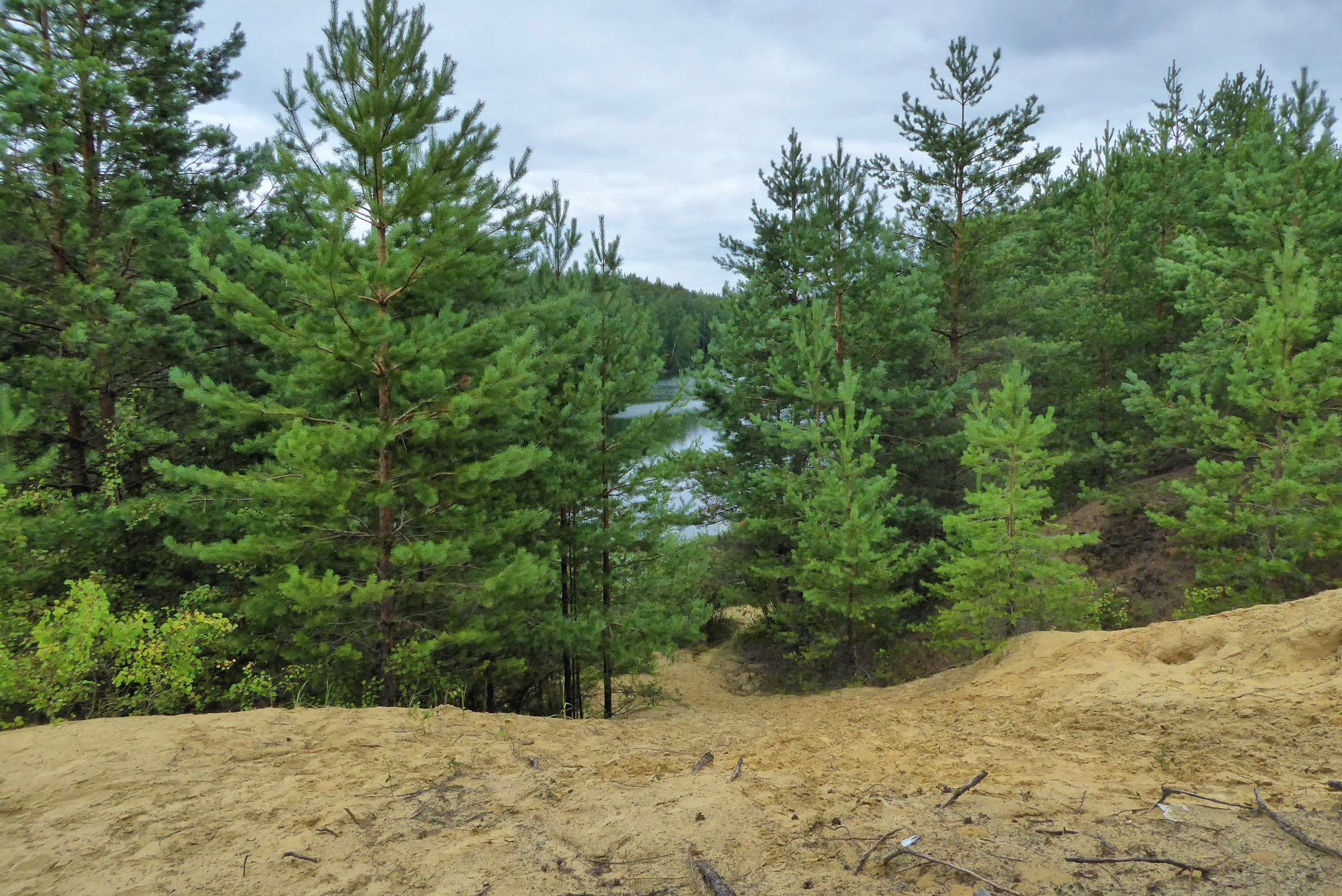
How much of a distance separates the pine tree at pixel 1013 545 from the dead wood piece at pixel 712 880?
704 cm

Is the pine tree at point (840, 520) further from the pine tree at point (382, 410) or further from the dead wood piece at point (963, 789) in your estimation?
the dead wood piece at point (963, 789)

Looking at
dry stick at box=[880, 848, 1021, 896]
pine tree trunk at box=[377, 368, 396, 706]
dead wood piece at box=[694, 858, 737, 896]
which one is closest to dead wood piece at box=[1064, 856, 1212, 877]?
dry stick at box=[880, 848, 1021, 896]

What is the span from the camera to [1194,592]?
10039mm

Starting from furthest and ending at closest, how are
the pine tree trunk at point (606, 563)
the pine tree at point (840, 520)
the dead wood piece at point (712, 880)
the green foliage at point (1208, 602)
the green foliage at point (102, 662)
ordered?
1. the pine tree at point (840, 520)
2. the pine tree trunk at point (606, 563)
3. the green foliage at point (1208, 602)
4. the green foliage at point (102, 662)
5. the dead wood piece at point (712, 880)

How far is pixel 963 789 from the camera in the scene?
12.6 feet

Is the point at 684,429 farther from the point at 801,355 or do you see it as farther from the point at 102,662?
the point at 102,662

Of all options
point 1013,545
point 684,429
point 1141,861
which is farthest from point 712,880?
point 684,429

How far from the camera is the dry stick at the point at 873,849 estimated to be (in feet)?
10.2

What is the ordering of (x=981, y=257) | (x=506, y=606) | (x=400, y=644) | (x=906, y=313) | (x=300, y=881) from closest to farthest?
(x=300, y=881) < (x=400, y=644) < (x=506, y=606) < (x=906, y=313) < (x=981, y=257)

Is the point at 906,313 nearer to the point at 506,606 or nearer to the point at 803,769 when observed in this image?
the point at 506,606

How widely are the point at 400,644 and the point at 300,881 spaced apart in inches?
179

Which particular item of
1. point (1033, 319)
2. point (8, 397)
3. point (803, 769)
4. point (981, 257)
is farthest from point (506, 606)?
point (1033, 319)

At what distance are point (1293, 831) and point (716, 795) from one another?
115 inches

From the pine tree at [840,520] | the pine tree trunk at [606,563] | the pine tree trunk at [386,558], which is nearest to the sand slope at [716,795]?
the pine tree trunk at [386,558]
